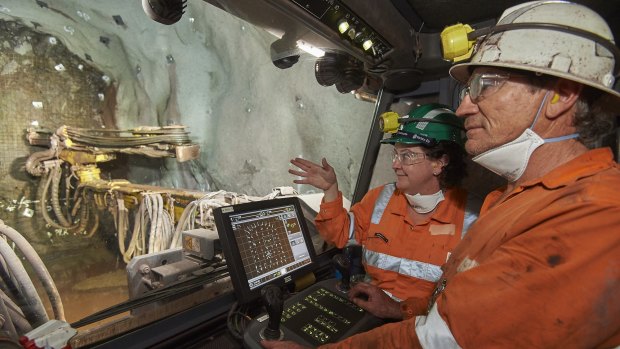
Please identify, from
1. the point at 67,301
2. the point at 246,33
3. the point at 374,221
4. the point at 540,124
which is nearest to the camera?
the point at 540,124

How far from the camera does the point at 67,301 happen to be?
6062mm

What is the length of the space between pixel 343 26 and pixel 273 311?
1.25m

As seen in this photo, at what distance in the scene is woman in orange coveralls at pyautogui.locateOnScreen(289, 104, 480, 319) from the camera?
1.42 m

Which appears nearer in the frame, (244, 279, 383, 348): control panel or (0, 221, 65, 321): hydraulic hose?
(244, 279, 383, 348): control panel

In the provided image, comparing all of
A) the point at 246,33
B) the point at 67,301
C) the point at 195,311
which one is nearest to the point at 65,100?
the point at 67,301

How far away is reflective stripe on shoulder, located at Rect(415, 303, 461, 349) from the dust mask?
477 mm

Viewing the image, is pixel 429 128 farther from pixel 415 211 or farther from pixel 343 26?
pixel 343 26

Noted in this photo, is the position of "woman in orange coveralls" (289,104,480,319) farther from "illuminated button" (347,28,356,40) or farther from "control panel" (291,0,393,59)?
"illuminated button" (347,28,356,40)

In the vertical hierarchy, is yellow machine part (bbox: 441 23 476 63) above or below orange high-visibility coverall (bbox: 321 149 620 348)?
above

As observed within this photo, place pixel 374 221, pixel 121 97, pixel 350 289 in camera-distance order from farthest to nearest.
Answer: pixel 121 97
pixel 374 221
pixel 350 289

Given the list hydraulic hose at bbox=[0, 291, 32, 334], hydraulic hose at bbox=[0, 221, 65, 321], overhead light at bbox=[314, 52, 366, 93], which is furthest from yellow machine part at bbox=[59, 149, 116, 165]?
overhead light at bbox=[314, 52, 366, 93]

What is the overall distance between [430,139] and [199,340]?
1.41 metres

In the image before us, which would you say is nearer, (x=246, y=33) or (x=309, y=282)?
(x=309, y=282)

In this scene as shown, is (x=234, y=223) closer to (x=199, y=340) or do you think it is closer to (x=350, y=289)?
(x=199, y=340)
